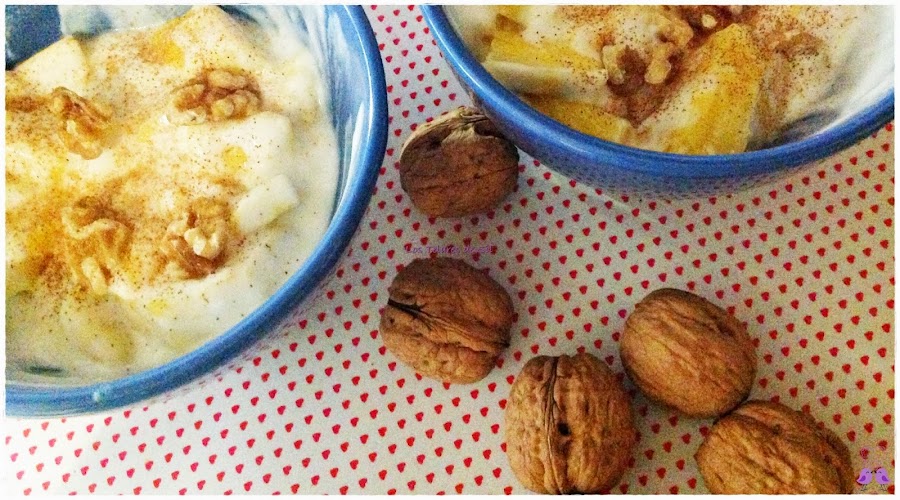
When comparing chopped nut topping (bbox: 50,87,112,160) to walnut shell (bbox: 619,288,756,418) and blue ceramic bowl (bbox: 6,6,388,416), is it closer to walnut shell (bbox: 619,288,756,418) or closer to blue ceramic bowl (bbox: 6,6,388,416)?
blue ceramic bowl (bbox: 6,6,388,416)

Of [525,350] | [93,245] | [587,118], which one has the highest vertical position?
[587,118]

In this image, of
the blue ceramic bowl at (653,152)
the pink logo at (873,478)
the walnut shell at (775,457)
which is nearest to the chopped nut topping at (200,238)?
the blue ceramic bowl at (653,152)

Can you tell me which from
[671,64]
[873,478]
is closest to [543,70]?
[671,64]

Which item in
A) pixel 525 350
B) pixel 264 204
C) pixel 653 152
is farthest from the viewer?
pixel 525 350

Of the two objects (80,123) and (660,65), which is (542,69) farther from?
(80,123)

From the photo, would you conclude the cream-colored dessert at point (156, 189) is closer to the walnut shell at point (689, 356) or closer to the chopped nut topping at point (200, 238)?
the chopped nut topping at point (200, 238)
